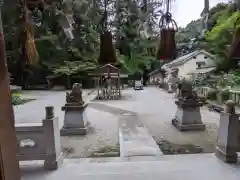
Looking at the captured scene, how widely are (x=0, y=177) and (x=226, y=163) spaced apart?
3.35 m

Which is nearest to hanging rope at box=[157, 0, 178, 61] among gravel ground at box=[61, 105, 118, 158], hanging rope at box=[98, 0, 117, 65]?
hanging rope at box=[98, 0, 117, 65]

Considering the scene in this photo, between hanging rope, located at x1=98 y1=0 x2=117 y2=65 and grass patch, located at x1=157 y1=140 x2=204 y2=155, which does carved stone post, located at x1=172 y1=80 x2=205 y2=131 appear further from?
hanging rope, located at x1=98 y1=0 x2=117 y2=65

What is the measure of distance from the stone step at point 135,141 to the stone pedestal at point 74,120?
1.08 m

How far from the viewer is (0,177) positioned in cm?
68

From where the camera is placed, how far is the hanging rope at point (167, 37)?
285 centimetres

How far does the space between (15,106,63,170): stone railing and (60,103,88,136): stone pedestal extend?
2.53 m

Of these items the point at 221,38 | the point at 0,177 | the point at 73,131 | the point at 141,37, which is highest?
the point at 221,38

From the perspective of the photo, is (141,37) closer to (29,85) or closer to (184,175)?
(184,175)

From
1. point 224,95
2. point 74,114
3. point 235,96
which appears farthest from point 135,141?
point 224,95

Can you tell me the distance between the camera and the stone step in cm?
422

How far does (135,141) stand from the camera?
4.89 m

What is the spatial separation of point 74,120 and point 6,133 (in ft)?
17.3

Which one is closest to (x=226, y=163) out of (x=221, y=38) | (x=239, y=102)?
(x=239, y=102)

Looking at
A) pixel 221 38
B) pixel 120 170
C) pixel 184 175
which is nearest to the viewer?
pixel 184 175
